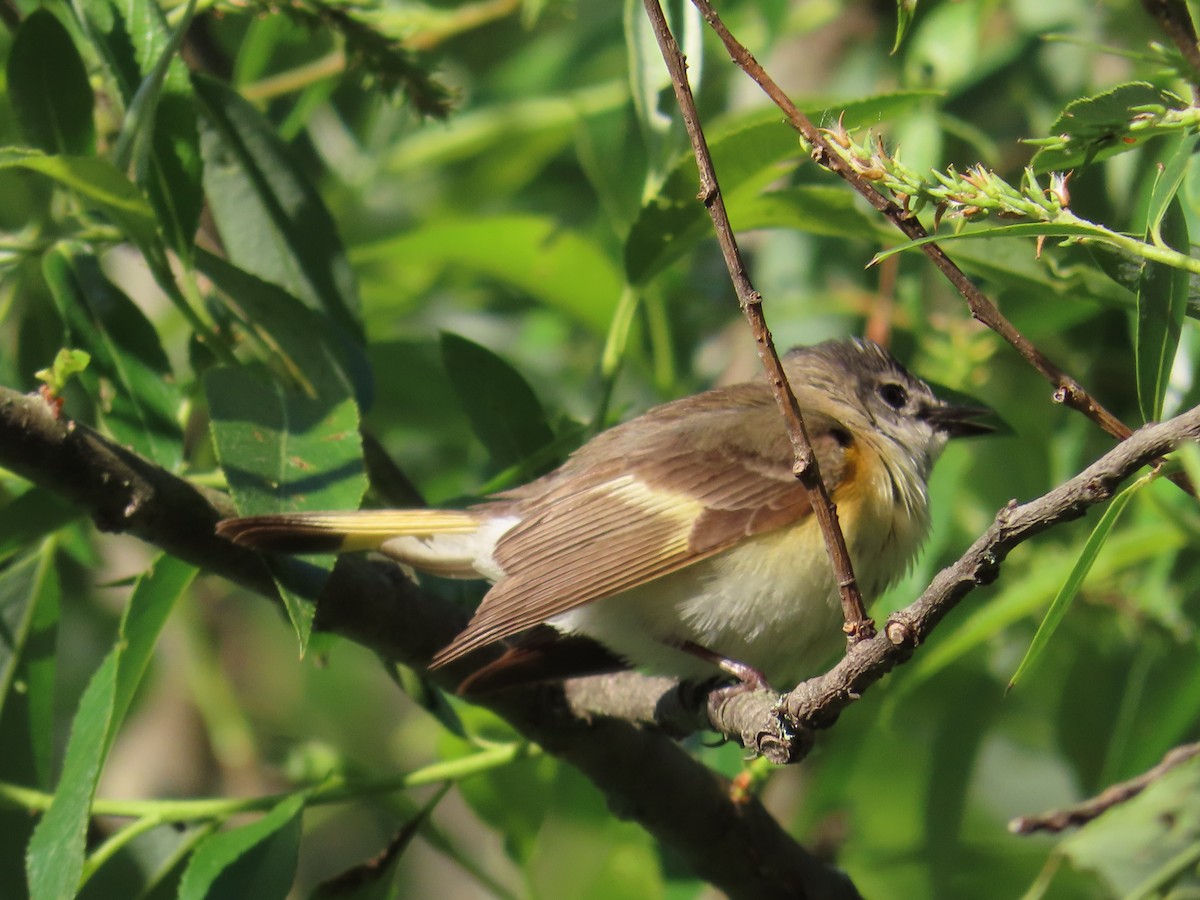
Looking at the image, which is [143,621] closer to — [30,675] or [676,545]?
[30,675]

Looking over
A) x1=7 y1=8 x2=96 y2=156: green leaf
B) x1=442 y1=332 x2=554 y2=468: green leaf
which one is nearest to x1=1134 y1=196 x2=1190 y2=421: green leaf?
x1=442 y1=332 x2=554 y2=468: green leaf

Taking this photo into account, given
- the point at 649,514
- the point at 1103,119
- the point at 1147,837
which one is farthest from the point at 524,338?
the point at 1103,119

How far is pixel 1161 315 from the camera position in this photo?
1.96 metres

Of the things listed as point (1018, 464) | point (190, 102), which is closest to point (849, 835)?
point (1018, 464)

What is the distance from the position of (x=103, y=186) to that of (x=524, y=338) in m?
2.58

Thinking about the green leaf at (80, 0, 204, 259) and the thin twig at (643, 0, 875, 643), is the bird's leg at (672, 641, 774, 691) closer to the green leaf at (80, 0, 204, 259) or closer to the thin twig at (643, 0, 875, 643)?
the thin twig at (643, 0, 875, 643)

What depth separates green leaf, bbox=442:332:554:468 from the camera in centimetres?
299

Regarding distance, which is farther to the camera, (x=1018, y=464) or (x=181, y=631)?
(x=181, y=631)

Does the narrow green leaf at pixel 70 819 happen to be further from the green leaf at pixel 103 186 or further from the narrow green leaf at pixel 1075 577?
the narrow green leaf at pixel 1075 577

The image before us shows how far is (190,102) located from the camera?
8.75 ft

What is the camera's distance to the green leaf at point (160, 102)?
2.57m

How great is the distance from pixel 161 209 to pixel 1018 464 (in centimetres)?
241

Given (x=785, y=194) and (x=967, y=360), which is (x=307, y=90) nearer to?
(x=785, y=194)

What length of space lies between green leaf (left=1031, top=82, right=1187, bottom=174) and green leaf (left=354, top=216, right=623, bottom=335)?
196 cm
